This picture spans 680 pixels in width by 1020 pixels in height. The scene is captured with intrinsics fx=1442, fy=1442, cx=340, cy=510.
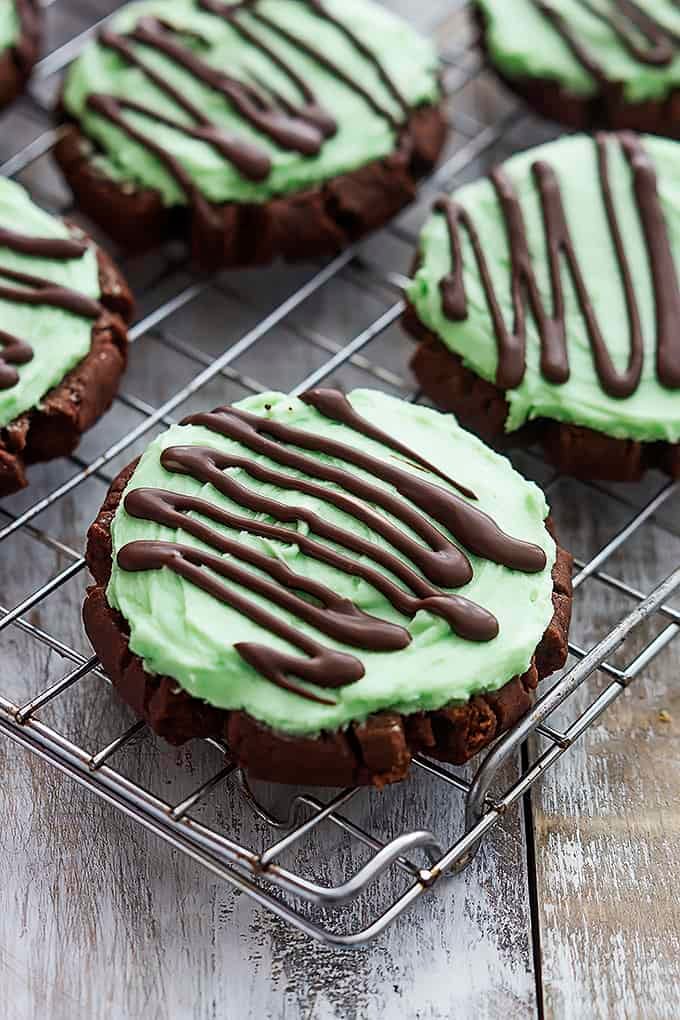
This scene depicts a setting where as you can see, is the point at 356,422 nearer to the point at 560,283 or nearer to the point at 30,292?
the point at 560,283

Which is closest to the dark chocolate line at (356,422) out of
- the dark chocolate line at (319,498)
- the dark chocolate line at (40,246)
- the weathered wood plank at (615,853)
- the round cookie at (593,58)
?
the dark chocolate line at (319,498)

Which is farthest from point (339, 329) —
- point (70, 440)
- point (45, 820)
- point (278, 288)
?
point (45, 820)

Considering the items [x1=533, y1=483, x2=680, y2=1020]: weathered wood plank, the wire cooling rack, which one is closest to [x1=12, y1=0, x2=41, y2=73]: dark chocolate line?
the wire cooling rack

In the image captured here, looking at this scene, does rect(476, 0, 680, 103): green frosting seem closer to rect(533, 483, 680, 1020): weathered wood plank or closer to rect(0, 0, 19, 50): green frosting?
rect(0, 0, 19, 50): green frosting

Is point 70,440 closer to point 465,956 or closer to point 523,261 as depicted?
point 523,261

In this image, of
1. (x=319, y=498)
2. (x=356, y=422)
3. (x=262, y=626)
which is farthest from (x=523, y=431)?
(x=262, y=626)

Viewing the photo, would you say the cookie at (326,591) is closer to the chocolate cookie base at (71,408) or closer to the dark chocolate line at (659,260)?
the chocolate cookie base at (71,408)
